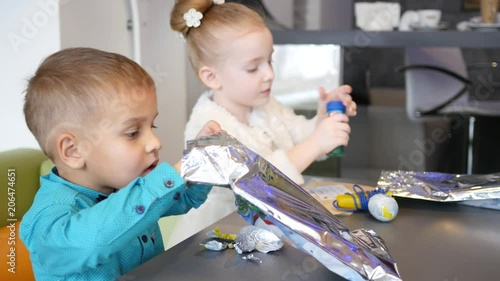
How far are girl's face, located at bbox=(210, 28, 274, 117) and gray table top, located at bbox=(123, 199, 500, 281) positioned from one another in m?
0.54

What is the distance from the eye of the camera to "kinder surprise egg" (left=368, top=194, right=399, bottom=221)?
1.07m

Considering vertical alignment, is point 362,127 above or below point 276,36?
below

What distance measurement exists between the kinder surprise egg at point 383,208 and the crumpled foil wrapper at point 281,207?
238 millimetres

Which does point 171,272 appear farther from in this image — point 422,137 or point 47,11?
point 422,137

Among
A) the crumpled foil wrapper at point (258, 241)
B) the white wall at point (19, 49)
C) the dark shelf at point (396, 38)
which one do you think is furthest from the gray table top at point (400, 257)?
the dark shelf at point (396, 38)

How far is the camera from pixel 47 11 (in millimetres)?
1836

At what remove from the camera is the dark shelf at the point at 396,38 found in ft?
8.07

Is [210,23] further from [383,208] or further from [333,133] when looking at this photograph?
[383,208]

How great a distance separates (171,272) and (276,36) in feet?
6.56

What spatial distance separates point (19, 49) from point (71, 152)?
975 mm

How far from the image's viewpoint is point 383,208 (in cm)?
107

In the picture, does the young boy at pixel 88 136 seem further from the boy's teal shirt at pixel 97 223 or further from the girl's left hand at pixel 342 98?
the girl's left hand at pixel 342 98

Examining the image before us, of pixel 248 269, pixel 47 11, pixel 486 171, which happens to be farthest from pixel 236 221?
pixel 486 171

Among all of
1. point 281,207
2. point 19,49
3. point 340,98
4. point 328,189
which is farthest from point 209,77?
point 281,207
